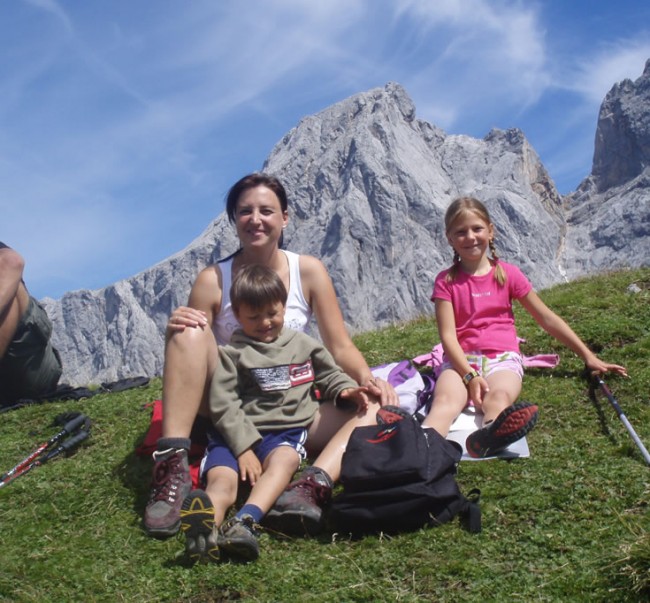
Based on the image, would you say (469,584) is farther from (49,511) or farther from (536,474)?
(49,511)

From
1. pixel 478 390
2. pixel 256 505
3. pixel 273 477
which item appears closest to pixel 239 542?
pixel 256 505

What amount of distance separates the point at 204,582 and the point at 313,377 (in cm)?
212

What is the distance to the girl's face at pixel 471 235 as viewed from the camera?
7398mm

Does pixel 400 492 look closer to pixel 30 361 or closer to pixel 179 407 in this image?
pixel 179 407

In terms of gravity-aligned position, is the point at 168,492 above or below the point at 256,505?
above

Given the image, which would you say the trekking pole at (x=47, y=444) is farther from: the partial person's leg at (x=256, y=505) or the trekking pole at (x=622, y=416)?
the trekking pole at (x=622, y=416)

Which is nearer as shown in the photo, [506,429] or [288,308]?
[506,429]

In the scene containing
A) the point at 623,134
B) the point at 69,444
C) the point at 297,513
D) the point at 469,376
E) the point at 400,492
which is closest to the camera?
the point at 400,492

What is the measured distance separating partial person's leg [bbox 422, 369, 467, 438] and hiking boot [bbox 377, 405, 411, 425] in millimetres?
744

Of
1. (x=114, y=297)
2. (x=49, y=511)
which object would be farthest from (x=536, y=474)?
(x=114, y=297)

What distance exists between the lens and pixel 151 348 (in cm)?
18800

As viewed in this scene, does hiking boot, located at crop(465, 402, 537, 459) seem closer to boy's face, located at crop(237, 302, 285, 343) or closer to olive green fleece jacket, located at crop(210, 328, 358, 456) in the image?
olive green fleece jacket, located at crop(210, 328, 358, 456)

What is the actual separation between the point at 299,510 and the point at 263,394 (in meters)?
1.23

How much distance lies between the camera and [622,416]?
5.66 m
